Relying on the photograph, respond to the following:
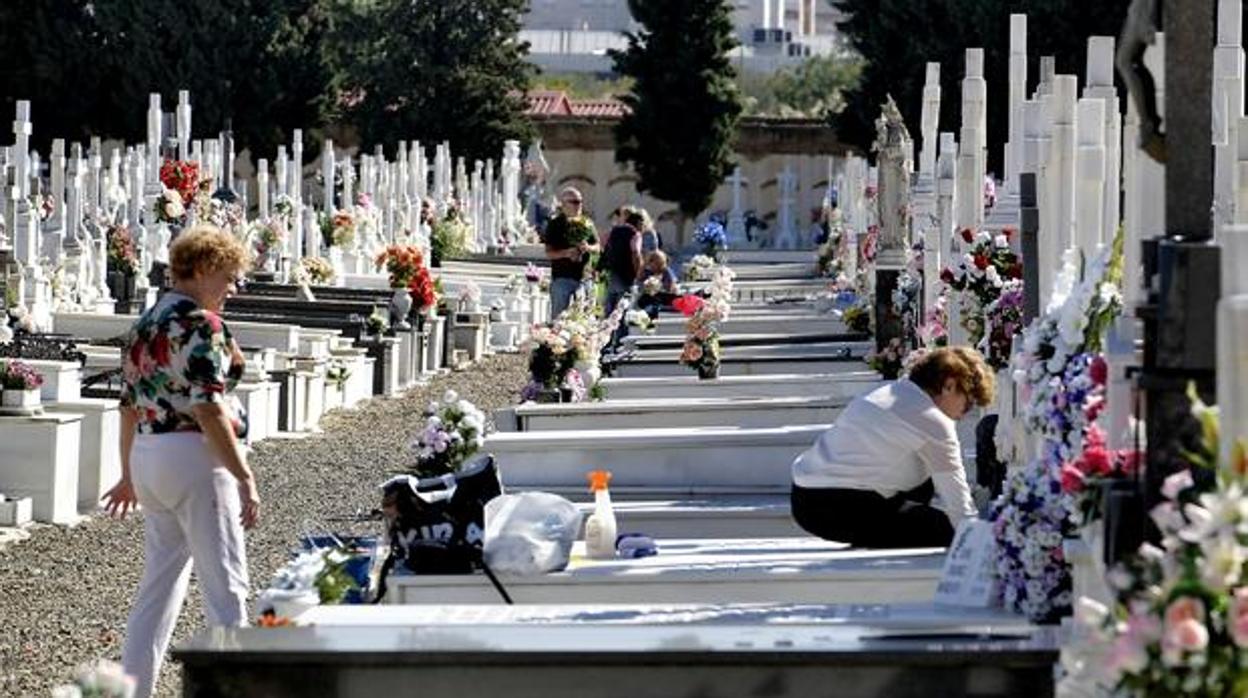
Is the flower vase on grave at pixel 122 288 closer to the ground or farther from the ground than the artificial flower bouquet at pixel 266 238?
closer to the ground

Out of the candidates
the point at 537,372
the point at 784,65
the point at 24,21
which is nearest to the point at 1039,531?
the point at 537,372

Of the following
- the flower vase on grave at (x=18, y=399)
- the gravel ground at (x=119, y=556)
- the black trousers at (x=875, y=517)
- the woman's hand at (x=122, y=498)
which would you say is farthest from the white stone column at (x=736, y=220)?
the woman's hand at (x=122, y=498)

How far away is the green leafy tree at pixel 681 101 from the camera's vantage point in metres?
76.0

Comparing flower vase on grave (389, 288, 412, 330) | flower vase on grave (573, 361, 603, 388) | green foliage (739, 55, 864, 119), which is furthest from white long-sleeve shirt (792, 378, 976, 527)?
green foliage (739, 55, 864, 119)

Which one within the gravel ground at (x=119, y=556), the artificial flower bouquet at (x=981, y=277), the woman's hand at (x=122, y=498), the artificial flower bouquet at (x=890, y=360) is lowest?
the gravel ground at (x=119, y=556)

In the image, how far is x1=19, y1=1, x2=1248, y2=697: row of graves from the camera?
6742 millimetres

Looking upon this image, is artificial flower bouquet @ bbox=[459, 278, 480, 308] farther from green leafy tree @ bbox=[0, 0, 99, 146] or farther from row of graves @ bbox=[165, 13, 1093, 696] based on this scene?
green leafy tree @ bbox=[0, 0, 99, 146]

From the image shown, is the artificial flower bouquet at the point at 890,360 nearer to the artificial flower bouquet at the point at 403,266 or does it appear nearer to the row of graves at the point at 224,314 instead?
the row of graves at the point at 224,314

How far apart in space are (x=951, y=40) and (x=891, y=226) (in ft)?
117

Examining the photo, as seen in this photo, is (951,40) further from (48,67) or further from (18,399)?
(18,399)

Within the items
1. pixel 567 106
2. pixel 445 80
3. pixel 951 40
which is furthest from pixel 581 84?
pixel 951 40

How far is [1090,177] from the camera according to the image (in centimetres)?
1058

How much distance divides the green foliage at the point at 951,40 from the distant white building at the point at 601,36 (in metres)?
51.7

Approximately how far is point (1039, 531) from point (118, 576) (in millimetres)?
6691
